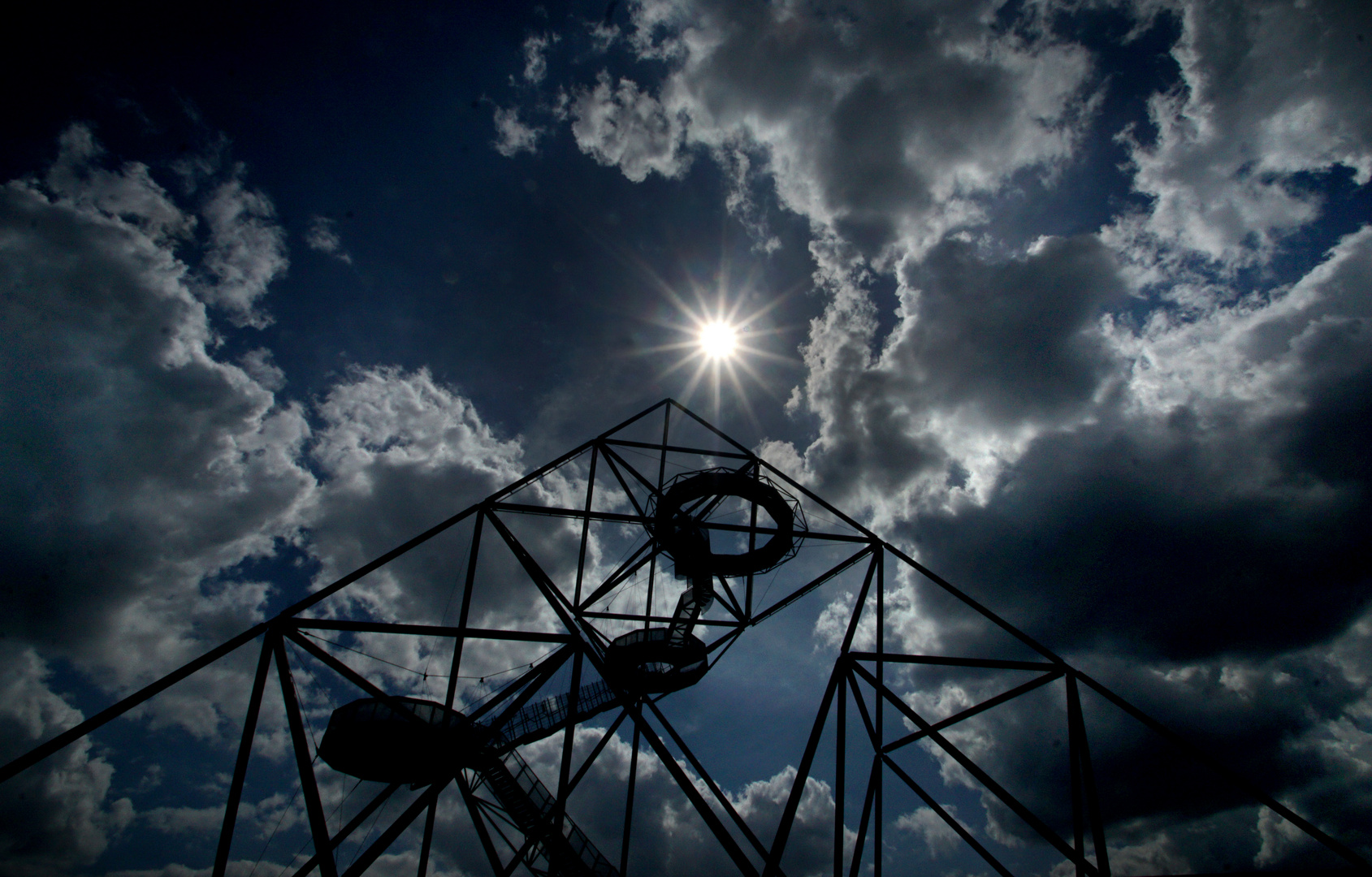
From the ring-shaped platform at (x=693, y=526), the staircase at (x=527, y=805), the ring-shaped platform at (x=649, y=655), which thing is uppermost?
the ring-shaped platform at (x=693, y=526)

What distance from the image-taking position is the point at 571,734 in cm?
951

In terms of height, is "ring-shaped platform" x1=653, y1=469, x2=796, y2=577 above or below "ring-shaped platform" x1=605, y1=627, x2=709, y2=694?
above

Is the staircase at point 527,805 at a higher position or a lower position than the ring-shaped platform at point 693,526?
lower

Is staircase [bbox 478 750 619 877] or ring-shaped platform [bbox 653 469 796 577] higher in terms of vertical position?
ring-shaped platform [bbox 653 469 796 577]

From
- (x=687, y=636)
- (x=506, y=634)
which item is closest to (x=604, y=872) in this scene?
(x=687, y=636)

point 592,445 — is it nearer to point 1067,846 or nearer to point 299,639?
point 299,639

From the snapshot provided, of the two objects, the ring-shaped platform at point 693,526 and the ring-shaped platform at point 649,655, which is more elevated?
the ring-shaped platform at point 693,526

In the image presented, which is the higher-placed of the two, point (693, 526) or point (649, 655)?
point (693, 526)

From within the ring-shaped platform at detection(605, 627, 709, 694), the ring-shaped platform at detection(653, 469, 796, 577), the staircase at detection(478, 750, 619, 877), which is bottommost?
the staircase at detection(478, 750, 619, 877)

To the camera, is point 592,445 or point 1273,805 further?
point 592,445

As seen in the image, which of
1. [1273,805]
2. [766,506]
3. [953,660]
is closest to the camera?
[1273,805]

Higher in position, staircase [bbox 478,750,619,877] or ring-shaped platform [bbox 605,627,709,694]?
ring-shaped platform [bbox 605,627,709,694]

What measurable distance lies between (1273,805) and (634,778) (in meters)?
11.5

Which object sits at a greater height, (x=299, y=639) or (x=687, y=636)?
(x=687, y=636)
